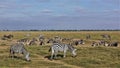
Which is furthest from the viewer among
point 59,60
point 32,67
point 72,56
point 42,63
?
point 72,56

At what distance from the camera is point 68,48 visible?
3712 centimetres

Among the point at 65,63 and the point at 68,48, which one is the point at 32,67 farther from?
the point at 68,48

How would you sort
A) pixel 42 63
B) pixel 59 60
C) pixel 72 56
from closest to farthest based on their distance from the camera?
pixel 42 63 → pixel 59 60 → pixel 72 56

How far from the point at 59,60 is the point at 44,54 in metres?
4.72

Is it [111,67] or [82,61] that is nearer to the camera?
[111,67]

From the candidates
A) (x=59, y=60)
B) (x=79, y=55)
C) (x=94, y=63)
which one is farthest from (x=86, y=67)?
(x=79, y=55)

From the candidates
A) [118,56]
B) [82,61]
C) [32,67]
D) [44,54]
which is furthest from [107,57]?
[32,67]

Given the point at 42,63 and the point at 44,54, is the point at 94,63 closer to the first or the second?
the point at 42,63

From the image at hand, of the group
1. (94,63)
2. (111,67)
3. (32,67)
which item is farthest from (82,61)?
(32,67)

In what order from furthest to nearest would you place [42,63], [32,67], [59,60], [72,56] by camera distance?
[72,56], [59,60], [42,63], [32,67]

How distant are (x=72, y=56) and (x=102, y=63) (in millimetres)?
4940

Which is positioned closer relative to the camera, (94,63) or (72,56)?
(94,63)

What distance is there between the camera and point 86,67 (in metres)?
30.6

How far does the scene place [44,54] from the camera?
126 feet
